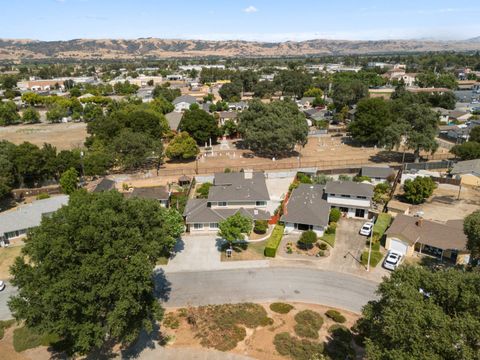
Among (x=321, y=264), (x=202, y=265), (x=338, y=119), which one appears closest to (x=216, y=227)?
(x=202, y=265)

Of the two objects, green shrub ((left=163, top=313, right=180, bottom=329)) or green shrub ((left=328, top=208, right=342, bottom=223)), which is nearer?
green shrub ((left=163, top=313, right=180, bottom=329))

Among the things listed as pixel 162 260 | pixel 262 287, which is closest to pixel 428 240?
pixel 262 287

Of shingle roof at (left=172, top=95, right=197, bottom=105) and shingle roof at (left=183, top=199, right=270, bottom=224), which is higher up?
shingle roof at (left=172, top=95, right=197, bottom=105)

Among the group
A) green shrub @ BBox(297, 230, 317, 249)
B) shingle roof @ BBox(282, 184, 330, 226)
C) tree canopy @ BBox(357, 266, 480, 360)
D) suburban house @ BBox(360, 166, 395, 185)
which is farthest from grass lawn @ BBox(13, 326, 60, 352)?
suburban house @ BBox(360, 166, 395, 185)

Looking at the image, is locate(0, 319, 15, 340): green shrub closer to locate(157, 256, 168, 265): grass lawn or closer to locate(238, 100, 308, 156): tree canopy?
locate(157, 256, 168, 265): grass lawn

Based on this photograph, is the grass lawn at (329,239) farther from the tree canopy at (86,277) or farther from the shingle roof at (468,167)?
the shingle roof at (468,167)
